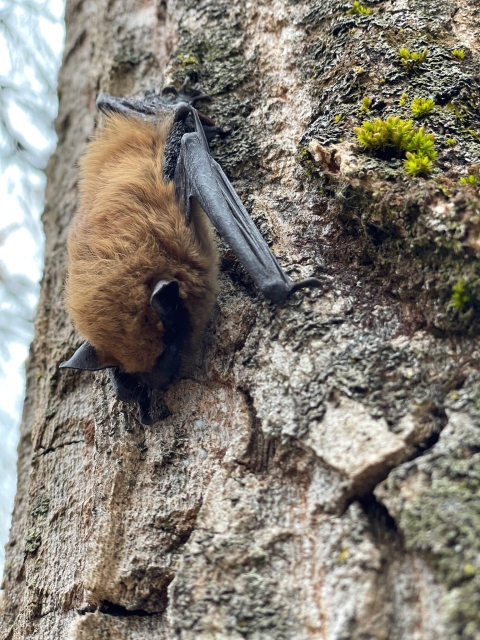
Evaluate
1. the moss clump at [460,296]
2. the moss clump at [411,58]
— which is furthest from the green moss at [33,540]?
the moss clump at [411,58]

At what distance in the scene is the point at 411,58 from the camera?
10.5 ft

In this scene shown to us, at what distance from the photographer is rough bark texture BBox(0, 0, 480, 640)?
6.75 ft

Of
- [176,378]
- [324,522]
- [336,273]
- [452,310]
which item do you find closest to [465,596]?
[324,522]

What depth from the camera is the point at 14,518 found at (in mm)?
3961

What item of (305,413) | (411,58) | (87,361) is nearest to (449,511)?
(305,413)

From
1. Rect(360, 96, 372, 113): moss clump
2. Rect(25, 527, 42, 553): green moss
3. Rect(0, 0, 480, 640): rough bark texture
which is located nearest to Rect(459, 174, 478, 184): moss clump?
Rect(0, 0, 480, 640): rough bark texture

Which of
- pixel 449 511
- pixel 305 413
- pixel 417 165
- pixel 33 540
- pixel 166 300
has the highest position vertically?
pixel 417 165

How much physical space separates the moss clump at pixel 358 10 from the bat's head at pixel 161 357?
1.82 metres

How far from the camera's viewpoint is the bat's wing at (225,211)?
288 centimetres

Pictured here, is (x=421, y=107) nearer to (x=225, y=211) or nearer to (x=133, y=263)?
(x=225, y=211)

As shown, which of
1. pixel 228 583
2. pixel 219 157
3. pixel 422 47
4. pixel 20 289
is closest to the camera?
pixel 228 583

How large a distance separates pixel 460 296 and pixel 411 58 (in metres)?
1.43

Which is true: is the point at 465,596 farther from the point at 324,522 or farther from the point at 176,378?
the point at 176,378

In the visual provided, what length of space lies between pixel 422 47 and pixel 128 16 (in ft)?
8.88
